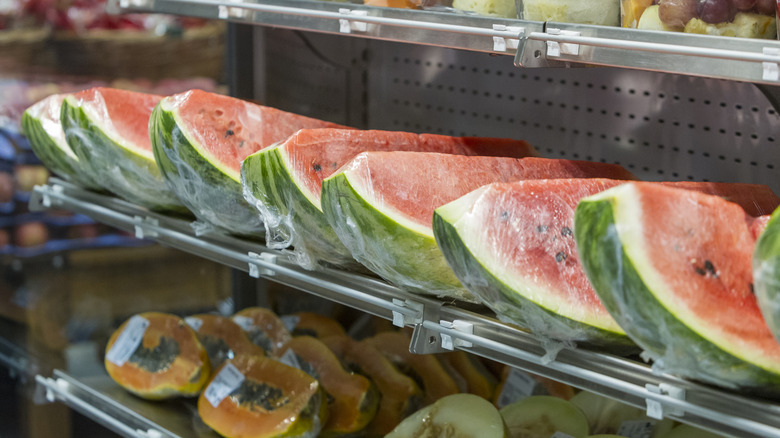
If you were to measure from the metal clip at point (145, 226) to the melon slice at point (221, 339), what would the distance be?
0.39 metres

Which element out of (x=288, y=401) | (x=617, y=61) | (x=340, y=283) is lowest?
(x=288, y=401)

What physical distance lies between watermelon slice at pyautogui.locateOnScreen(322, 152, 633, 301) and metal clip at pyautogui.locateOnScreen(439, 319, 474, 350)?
54 millimetres

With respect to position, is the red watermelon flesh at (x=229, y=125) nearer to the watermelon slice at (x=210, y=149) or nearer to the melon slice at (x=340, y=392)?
the watermelon slice at (x=210, y=149)

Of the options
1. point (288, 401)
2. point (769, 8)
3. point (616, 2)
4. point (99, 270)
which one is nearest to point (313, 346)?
point (288, 401)

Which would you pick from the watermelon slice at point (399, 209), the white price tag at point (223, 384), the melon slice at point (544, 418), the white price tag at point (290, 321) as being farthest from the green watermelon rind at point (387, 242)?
the white price tag at point (290, 321)

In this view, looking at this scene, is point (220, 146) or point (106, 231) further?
point (106, 231)

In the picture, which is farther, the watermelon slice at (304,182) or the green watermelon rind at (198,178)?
the green watermelon rind at (198,178)

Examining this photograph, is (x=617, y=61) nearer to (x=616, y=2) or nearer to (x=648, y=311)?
(x=616, y=2)

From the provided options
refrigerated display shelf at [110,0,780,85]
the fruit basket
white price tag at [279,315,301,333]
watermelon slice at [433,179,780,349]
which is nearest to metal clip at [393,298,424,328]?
watermelon slice at [433,179,780,349]

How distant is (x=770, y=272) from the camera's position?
0.85m

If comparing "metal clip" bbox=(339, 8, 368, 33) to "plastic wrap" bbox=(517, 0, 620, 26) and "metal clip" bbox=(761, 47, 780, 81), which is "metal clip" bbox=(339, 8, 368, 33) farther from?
"metal clip" bbox=(761, 47, 780, 81)

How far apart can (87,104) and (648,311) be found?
1329 millimetres

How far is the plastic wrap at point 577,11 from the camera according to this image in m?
1.23

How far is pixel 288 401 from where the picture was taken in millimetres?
1787
